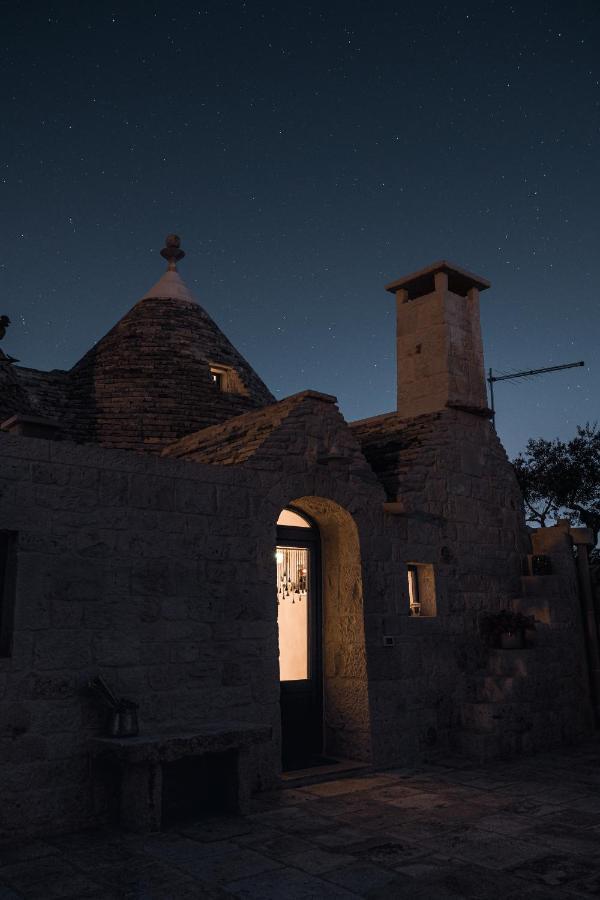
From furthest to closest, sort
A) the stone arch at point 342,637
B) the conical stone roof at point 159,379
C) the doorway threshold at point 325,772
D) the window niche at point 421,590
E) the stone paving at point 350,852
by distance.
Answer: the conical stone roof at point 159,379, the window niche at point 421,590, the stone arch at point 342,637, the doorway threshold at point 325,772, the stone paving at point 350,852

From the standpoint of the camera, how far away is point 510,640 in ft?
31.9

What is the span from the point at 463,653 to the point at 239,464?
13.4ft

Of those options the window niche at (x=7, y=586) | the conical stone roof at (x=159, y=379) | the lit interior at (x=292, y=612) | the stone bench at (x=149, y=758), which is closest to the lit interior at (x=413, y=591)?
the lit interior at (x=292, y=612)

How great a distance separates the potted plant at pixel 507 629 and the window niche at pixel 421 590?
1.02 metres

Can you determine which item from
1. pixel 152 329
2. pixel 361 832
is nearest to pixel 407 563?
pixel 361 832

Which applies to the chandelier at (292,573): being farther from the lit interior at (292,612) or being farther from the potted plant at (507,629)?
the potted plant at (507,629)

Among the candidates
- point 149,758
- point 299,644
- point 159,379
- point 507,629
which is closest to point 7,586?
point 149,758

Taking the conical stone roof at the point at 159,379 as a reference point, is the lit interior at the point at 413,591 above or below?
below

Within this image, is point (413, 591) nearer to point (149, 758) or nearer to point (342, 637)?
point (342, 637)

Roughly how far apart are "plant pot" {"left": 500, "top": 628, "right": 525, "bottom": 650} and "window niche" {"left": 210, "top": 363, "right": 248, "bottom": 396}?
667 cm

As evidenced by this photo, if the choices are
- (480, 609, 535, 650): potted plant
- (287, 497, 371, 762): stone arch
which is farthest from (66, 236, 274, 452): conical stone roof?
(480, 609, 535, 650): potted plant

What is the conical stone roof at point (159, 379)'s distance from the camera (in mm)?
11914

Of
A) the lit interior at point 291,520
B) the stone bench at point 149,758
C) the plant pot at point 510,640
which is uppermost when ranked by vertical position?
the lit interior at point 291,520

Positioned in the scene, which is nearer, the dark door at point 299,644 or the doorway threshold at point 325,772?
the doorway threshold at point 325,772
